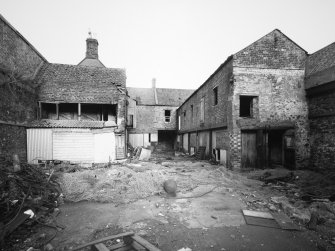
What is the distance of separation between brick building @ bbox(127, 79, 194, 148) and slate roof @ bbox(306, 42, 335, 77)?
728 inches

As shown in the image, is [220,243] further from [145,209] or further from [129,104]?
[129,104]

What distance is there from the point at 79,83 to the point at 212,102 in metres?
11.0

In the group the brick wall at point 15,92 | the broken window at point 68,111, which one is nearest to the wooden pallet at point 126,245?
the brick wall at point 15,92

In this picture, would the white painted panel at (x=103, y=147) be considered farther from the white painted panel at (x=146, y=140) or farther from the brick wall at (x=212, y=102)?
the white painted panel at (x=146, y=140)

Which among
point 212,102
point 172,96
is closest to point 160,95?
point 172,96

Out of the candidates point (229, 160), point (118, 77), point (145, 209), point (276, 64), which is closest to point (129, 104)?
point (118, 77)

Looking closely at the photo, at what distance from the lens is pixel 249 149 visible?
10688 millimetres

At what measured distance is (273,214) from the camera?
5.35m

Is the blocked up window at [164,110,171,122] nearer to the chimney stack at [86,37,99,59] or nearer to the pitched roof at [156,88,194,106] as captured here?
the pitched roof at [156,88,194,106]

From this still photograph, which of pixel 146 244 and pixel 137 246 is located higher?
Result: pixel 146 244

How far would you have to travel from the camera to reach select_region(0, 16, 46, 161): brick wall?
1025 cm

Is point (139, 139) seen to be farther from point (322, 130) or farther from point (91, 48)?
point (322, 130)

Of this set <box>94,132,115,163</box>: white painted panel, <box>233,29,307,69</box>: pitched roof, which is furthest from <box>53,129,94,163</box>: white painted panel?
<box>233,29,307,69</box>: pitched roof

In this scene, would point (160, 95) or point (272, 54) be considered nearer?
point (272, 54)
